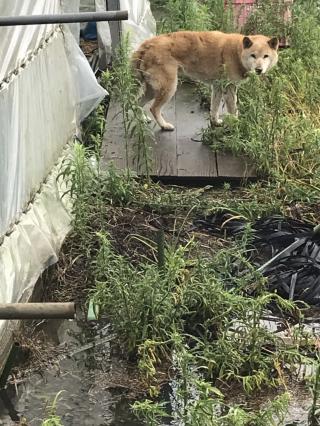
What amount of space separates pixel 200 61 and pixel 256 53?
1.67 ft

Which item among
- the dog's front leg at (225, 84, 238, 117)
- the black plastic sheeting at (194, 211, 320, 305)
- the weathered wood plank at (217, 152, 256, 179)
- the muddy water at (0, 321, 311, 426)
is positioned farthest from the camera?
the dog's front leg at (225, 84, 238, 117)

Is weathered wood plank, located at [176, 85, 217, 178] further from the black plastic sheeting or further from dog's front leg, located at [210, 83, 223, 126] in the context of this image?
the black plastic sheeting

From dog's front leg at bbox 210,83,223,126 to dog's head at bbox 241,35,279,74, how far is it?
1.12 ft

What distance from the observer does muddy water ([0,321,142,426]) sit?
12.9ft

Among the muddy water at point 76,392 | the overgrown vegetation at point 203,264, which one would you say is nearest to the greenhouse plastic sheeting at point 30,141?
the overgrown vegetation at point 203,264

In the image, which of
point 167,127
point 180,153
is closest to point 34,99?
point 180,153

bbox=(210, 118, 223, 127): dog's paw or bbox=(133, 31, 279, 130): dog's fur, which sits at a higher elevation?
bbox=(133, 31, 279, 130): dog's fur

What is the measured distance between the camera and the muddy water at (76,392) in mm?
3920

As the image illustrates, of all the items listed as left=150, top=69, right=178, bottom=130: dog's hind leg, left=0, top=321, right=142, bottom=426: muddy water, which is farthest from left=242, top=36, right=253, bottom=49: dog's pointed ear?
left=0, top=321, right=142, bottom=426: muddy water

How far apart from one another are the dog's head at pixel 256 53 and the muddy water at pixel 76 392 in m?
3.57

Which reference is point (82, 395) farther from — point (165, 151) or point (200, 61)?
point (200, 61)

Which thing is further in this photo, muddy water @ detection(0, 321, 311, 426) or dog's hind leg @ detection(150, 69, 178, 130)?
dog's hind leg @ detection(150, 69, 178, 130)

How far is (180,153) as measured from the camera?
695cm

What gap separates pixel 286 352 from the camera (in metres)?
4.20
